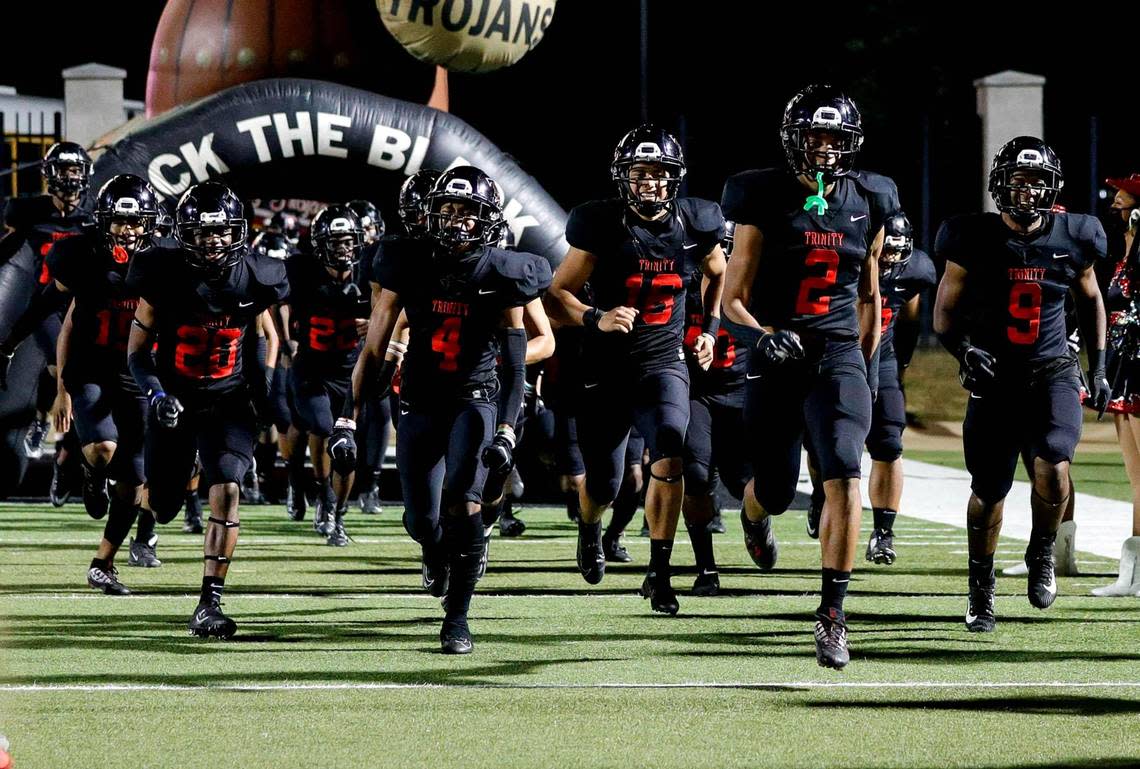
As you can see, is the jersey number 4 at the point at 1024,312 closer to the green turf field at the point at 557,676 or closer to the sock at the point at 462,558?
the green turf field at the point at 557,676

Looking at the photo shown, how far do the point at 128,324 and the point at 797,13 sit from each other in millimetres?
21740

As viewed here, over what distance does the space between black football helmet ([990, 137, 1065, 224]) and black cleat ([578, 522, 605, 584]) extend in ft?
7.55

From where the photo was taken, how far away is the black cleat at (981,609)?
762 centimetres

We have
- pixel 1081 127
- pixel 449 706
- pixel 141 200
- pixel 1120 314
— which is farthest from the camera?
pixel 1081 127

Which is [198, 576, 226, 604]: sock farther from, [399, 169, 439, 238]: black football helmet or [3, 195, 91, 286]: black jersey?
[3, 195, 91, 286]: black jersey

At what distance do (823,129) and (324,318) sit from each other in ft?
16.8

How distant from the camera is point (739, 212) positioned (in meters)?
7.15

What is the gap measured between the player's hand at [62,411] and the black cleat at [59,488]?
2712 millimetres

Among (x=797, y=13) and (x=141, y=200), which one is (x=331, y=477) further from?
(x=797, y=13)

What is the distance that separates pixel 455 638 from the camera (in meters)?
7.10

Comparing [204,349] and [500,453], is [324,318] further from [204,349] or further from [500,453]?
[500,453]

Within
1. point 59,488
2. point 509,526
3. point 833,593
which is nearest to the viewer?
point 833,593

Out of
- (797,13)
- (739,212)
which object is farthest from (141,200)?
(797,13)

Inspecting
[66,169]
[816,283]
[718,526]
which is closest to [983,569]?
[816,283]
